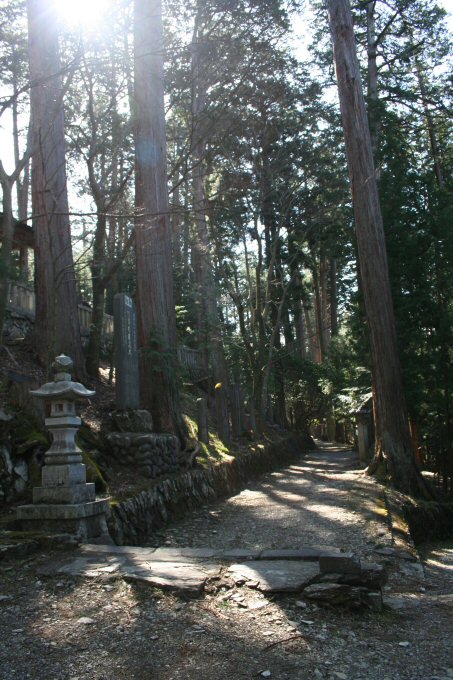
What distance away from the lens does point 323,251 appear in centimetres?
2131

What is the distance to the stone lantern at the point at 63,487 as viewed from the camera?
17.5ft

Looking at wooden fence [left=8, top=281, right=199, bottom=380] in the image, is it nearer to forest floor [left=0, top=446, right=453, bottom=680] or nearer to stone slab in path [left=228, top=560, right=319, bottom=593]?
stone slab in path [left=228, top=560, right=319, bottom=593]

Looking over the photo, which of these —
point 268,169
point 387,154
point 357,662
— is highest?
point 268,169

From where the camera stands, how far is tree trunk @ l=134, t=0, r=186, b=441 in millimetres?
10000

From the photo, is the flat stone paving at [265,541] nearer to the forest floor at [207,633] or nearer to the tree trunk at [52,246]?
the forest floor at [207,633]

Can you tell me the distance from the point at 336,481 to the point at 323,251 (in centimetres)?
1129

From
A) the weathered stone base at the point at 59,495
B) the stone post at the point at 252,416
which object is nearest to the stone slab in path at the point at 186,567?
the weathered stone base at the point at 59,495

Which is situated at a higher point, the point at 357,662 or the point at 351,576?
the point at 351,576

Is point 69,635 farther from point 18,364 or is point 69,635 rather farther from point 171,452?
point 18,364

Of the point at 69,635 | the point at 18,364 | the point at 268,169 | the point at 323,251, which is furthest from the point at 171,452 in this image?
the point at 323,251

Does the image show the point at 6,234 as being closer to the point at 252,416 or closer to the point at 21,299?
the point at 21,299

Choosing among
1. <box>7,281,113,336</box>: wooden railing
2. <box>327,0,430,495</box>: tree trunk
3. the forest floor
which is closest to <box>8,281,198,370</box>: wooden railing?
<box>7,281,113,336</box>: wooden railing

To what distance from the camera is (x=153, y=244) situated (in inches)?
424

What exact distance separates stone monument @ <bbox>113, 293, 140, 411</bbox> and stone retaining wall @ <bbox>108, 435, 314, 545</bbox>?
5.02ft
